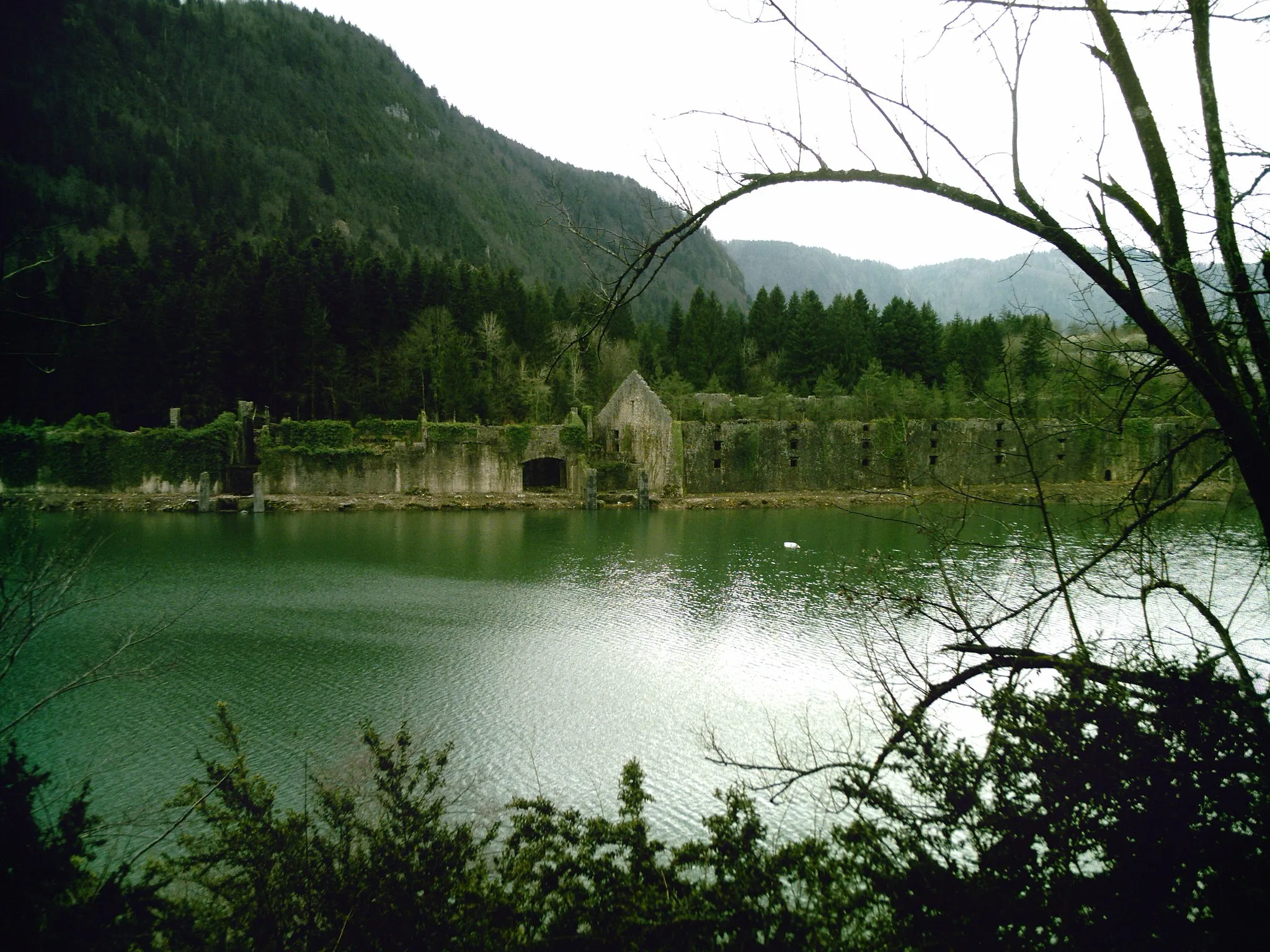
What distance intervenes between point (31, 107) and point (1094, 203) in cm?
888

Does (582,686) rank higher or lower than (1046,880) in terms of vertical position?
lower

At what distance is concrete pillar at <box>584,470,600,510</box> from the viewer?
90.7 ft

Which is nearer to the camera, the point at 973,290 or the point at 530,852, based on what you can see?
the point at 530,852

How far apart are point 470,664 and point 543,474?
76.1 ft

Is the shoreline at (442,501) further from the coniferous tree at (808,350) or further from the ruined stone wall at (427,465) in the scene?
the coniferous tree at (808,350)

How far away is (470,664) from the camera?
920 cm

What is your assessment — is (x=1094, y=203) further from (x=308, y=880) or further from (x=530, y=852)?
(x=308, y=880)

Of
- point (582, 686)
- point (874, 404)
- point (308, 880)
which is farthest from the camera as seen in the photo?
point (874, 404)

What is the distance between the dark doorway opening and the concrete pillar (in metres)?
3.70

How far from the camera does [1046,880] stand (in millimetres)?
2457

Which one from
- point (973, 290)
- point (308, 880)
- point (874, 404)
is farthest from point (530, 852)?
point (973, 290)

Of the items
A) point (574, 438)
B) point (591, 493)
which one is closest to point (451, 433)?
point (574, 438)

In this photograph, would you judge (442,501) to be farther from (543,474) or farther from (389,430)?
(543,474)

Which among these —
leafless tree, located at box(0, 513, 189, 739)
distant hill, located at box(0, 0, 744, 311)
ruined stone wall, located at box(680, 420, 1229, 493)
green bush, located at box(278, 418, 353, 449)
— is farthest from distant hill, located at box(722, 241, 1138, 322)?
leafless tree, located at box(0, 513, 189, 739)
